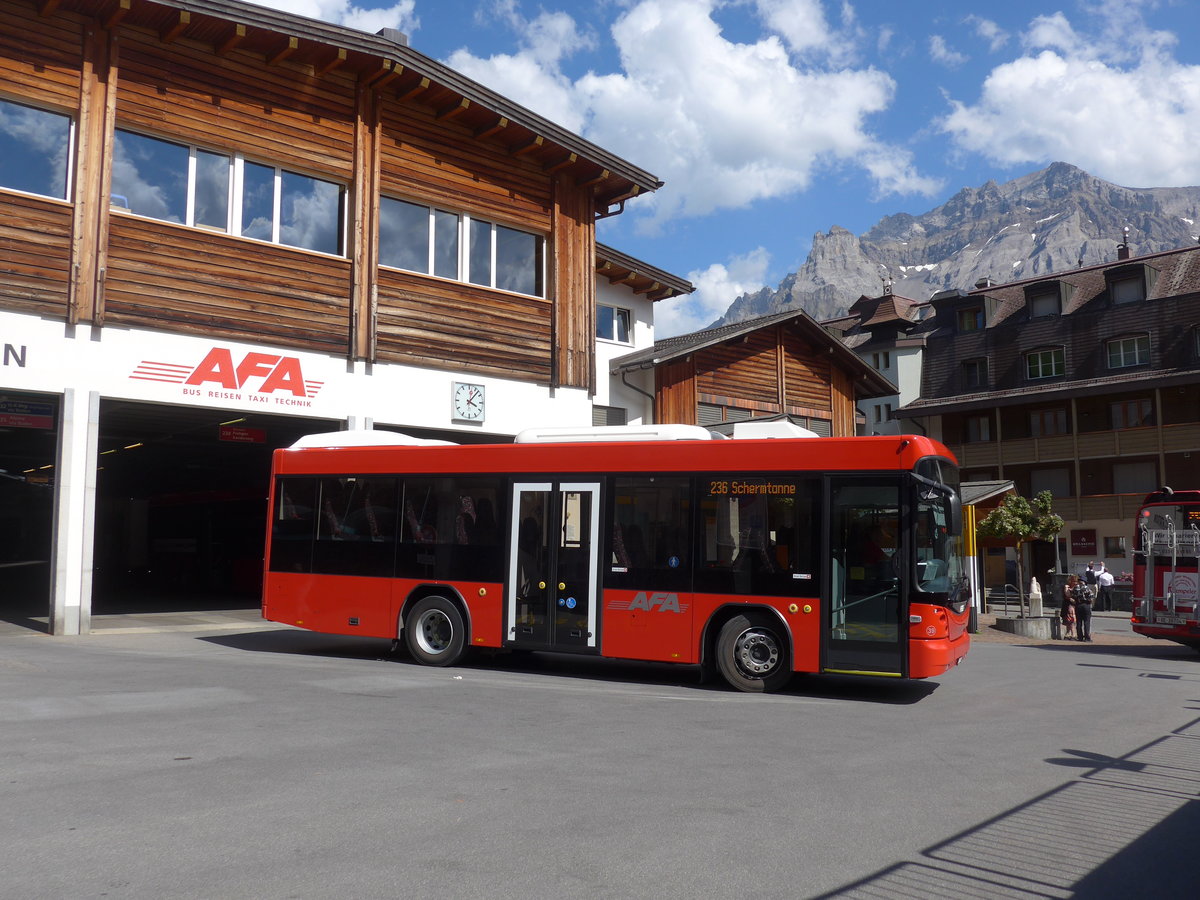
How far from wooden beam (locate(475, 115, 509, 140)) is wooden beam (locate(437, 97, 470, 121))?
2.09 feet

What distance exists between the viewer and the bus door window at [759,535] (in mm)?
12070

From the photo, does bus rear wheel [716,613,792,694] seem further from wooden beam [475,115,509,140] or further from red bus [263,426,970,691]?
wooden beam [475,115,509,140]

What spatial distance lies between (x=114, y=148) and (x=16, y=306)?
2982 mm

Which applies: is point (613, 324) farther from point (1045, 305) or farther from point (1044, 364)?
point (1045, 305)

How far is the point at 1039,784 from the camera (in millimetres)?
7449

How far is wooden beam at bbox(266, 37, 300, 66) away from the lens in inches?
723

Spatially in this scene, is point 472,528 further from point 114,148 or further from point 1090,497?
point 1090,497

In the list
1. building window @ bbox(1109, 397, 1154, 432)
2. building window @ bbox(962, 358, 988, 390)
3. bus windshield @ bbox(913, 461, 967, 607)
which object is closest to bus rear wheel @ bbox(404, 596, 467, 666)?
bus windshield @ bbox(913, 461, 967, 607)

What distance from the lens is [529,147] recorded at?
2222cm

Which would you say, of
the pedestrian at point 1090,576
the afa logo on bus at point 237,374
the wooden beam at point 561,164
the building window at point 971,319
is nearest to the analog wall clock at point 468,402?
the afa logo on bus at point 237,374

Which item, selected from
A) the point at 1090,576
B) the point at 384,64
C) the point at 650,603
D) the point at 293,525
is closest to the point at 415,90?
the point at 384,64

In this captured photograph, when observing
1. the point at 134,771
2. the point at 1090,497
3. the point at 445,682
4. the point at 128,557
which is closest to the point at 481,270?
the point at 445,682

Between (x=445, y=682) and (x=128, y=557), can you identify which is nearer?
(x=445, y=682)

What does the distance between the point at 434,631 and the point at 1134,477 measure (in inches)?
1603
